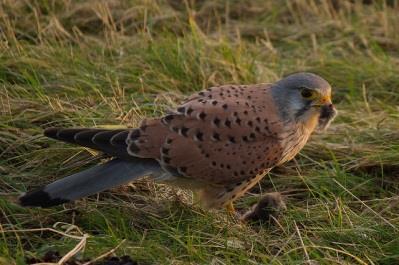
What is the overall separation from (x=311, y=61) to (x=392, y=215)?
2235mm

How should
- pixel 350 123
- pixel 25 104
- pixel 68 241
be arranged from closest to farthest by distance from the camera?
pixel 68 241, pixel 25 104, pixel 350 123

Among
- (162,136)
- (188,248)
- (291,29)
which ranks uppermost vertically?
(162,136)

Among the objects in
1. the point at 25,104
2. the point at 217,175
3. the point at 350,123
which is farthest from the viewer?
the point at 350,123

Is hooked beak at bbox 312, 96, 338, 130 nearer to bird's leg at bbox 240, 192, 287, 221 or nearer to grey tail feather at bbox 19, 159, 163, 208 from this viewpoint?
bird's leg at bbox 240, 192, 287, 221

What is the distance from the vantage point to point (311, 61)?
6.75 meters

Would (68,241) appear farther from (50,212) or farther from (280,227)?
(280,227)

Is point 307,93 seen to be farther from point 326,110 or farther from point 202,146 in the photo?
point 202,146

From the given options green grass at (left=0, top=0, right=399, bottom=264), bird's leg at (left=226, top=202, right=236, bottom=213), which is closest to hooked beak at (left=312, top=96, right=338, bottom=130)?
green grass at (left=0, top=0, right=399, bottom=264)

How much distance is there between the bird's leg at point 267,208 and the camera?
4.66 meters

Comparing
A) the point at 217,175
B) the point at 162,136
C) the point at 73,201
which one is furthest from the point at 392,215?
the point at 73,201

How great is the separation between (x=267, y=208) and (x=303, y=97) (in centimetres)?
60

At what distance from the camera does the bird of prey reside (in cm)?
449

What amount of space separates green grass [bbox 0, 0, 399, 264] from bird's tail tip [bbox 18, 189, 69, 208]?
111 mm

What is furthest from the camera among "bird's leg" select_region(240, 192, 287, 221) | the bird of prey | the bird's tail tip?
"bird's leg" select_region(240, 192, 287, 221)
